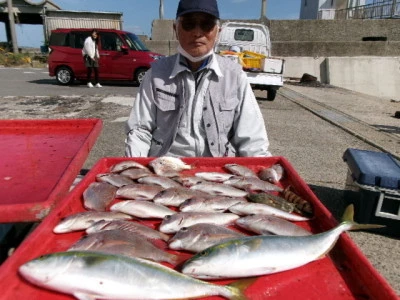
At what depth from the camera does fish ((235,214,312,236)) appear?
1647 millimetres

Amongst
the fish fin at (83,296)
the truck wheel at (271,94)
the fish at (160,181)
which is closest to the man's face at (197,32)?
the fish at (160,181)

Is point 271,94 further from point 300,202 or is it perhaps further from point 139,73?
point 300,202

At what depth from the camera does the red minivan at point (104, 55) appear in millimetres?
13906

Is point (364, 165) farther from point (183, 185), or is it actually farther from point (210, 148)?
point (183, 185)

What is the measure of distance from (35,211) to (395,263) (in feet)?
9.89

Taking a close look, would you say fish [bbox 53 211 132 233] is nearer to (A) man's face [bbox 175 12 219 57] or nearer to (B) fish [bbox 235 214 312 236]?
(B) fish [bbox 235 214 312 236]

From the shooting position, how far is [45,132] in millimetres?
3105

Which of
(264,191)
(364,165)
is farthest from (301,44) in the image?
(264,191)

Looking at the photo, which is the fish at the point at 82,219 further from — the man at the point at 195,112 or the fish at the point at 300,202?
the man at the point at 195,112

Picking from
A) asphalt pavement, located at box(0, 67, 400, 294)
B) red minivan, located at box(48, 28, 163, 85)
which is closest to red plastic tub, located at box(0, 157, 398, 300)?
asphalt pavement, located at box(0, 67, 400, 294)

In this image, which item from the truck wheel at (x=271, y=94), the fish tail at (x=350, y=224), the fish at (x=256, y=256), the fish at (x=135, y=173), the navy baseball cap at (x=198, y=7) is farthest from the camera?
the truck wheel at (x=271, y=94)

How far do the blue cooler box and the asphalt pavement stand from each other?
0.25 m

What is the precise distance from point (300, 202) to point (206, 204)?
0.55 metres

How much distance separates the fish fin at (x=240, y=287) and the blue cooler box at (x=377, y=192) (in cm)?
230
